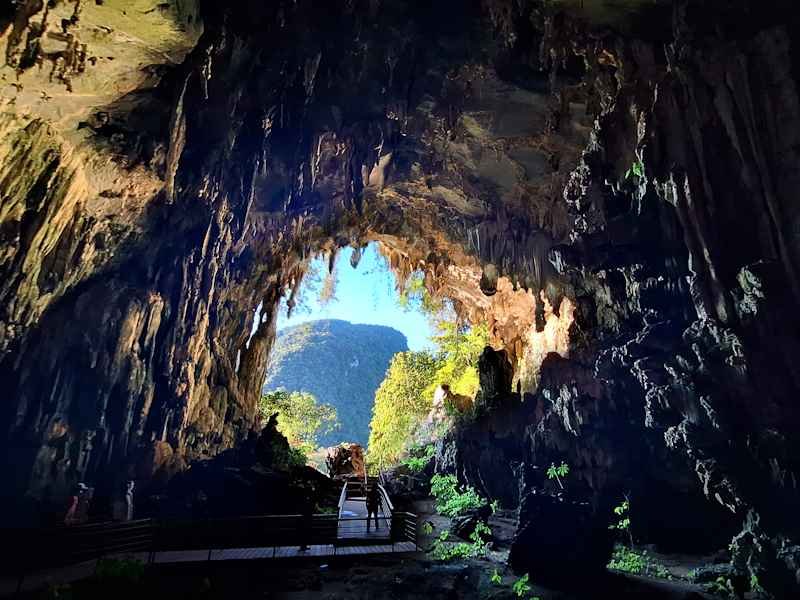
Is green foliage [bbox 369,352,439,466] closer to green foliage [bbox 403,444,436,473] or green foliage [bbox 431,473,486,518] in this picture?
green foliage [bbox 403,444,436,473]

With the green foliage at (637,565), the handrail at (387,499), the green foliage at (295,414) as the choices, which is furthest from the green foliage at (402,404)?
the green foliage at (637,565)

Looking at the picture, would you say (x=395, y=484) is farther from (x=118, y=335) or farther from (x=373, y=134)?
(x=373, y=134)

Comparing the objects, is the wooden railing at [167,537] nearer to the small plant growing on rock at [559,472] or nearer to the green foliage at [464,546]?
the green foliage at [464,546]

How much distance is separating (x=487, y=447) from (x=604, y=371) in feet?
24.2

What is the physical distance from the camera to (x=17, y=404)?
8.91 meters

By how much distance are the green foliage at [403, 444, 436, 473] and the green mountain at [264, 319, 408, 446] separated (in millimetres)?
39920

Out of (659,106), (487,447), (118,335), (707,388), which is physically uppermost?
(659,106)

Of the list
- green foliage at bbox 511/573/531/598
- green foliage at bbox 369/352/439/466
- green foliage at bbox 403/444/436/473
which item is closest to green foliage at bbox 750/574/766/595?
green foliage at bbox 511/573/531/598

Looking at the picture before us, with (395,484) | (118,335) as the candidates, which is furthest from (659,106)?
(395,484)

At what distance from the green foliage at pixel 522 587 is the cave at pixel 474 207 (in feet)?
2.21

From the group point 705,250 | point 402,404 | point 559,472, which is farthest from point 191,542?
point 402,404

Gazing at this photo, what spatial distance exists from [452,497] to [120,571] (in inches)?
545

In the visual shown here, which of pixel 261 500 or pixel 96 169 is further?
pixel 261 500

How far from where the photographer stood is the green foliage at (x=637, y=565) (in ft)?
33.0
